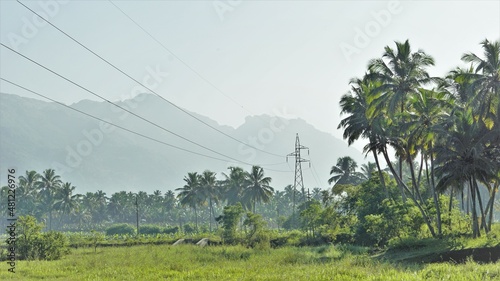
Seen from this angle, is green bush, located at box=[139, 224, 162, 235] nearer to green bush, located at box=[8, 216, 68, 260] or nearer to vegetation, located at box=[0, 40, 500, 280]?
vegetation, located at box=[0, 40, 500, 280]

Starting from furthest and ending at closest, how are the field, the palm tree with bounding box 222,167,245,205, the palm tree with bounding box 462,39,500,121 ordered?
the palm tree with bounding box 222,167,245,205 → the palm tree with bounding box 462,39,500,121 → the field

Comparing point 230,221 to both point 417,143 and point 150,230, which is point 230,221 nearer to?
point 417,143

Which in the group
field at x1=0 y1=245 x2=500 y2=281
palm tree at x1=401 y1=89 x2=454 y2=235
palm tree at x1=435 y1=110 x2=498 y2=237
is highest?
palm tree at x1=401 y1=89 x2=454 y2=235

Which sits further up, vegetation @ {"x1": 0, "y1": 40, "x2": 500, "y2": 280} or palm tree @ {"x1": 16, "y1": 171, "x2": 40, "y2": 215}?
palm tree @ {"x1": 16, "y1": 171, "x2": 40, "y2": 215}

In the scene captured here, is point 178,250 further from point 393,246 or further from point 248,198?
point 248,198

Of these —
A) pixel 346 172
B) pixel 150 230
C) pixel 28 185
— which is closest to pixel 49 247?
pixel 346 172

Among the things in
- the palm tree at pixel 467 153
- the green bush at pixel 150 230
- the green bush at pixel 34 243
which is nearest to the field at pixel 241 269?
the green bush at pixel 34 243

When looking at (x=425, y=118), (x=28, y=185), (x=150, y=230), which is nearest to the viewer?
(x=425, y=118)

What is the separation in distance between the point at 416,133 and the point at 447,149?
145 inches

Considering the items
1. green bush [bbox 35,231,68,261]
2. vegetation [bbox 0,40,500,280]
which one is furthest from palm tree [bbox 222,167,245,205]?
green bush [bbox 35,231,68,261]

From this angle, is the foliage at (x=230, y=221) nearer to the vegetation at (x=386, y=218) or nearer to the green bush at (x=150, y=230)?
the vegetation at (x=386, y=218)

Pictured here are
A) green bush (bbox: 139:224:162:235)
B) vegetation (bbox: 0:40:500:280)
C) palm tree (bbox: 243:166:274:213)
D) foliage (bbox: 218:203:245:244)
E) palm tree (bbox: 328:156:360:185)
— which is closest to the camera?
vegetation (bbox: 0:40:500:280)

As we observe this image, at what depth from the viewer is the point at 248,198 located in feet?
358

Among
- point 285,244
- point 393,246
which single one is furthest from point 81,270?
point 285,244
